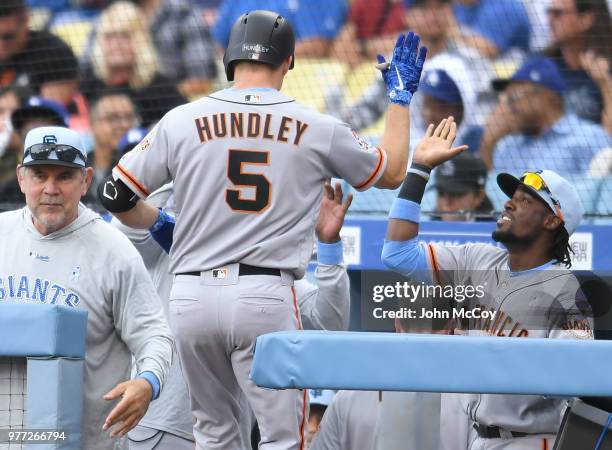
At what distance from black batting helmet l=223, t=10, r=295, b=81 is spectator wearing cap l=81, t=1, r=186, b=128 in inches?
166

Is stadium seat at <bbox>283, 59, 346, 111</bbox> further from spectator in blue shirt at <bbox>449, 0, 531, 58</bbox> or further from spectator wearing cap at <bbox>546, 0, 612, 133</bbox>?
spectator wearing cap at <bbox>546, 0, 612, 133</bbox>

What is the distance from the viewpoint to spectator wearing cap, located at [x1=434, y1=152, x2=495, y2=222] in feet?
19.2

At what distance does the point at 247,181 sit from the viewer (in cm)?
306

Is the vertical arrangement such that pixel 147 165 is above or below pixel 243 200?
above

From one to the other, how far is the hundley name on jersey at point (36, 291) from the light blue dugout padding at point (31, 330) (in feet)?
1.51

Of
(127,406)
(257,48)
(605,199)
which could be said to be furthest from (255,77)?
(605,199)

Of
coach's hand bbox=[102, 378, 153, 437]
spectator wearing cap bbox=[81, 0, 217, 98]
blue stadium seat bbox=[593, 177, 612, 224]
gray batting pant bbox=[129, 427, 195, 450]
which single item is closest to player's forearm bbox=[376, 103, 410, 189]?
coach's hand bbox=[102, 378, 153, 437]

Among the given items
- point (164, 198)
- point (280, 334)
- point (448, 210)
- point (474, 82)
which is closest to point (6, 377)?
point (280, 334)

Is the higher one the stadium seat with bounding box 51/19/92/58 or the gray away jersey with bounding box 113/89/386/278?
the stadium seat with bounding box 51/19/92/58

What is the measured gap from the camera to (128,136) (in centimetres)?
543

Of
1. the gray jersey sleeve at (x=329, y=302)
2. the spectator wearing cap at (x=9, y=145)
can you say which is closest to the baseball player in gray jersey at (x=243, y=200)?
the gray jersey sleeve at (x=329, y=302)

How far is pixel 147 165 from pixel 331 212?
31.7 inches

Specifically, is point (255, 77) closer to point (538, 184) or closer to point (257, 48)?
point (257, 48)

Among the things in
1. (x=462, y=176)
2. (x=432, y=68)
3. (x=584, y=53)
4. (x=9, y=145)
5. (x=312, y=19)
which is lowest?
(x=462, y=176)
